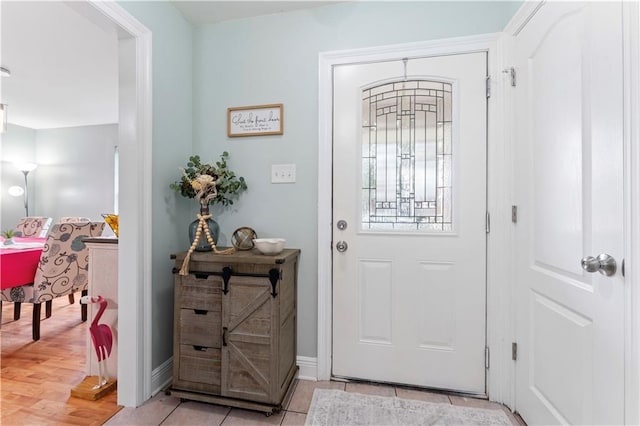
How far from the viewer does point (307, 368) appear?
1.94 metres

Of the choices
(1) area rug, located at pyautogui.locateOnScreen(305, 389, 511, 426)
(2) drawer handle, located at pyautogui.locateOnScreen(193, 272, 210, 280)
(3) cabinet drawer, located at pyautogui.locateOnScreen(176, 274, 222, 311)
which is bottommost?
(1) area rug, located at pyautogui.locateOnScreen(305, 389, 511, 426)

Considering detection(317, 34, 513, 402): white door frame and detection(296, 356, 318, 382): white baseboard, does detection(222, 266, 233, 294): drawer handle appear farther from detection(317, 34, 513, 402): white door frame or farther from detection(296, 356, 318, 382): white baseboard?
detection(317, 34, 513, 402): white door frame

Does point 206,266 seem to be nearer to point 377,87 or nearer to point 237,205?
point 237,205

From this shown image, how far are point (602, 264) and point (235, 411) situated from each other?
69.9 inches

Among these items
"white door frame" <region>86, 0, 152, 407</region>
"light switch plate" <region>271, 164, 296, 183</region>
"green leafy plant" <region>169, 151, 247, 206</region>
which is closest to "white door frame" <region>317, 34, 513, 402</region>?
"light switch plate" <region>271, 164, 296, 183</region>

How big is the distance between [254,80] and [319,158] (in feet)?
2.37

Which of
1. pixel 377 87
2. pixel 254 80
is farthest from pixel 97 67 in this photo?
pixel 377 87

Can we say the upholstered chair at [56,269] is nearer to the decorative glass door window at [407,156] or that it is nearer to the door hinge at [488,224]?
the decorative glass door window at [407,156]

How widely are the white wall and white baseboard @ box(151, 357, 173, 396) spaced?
3.94 metres

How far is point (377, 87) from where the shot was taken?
1879mm

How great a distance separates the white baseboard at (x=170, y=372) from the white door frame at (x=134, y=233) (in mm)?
90

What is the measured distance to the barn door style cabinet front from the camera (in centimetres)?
158

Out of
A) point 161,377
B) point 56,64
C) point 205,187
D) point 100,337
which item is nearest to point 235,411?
point 161,377

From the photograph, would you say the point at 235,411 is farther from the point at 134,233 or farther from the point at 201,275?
the point at 134,233
